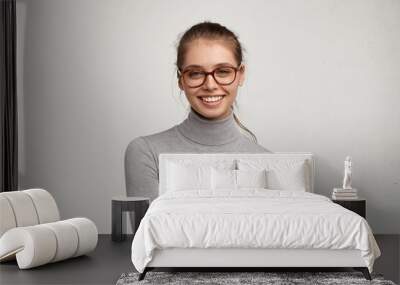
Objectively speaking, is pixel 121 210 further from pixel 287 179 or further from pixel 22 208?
pixel 287 179

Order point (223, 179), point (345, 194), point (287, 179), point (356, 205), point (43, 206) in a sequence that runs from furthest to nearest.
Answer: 1. point (345, 194)
2. point (356, 205)
3. point (287, 179)
4. point (223, 179)
5. point (43, 206)

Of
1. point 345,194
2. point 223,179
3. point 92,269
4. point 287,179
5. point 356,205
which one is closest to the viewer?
point 92,269

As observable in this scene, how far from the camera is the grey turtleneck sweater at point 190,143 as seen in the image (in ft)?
23.5

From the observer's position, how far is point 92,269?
17.9 ft

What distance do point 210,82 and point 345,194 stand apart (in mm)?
1807

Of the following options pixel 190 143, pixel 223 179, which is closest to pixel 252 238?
pixel 223 179

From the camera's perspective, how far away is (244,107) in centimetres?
721

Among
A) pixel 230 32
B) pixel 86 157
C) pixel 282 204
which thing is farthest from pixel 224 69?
pixel 282 204

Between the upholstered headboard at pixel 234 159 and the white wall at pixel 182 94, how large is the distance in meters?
0.16

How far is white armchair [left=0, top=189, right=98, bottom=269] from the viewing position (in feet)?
17.5

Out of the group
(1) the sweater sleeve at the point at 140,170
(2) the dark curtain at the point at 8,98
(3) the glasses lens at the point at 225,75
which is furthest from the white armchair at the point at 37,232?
(3) the glasses lens at the point at 225,75

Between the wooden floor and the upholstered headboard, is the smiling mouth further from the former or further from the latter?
the wooden floor

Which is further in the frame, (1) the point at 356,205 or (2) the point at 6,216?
(1) the point at 356,205

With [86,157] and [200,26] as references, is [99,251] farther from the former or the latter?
[200,26]
